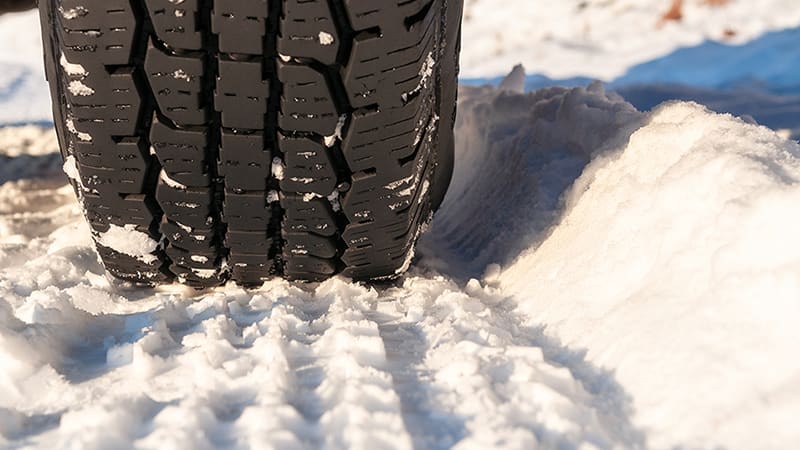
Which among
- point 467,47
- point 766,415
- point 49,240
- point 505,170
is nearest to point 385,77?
point 766,415

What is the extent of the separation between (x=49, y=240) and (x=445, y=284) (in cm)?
77

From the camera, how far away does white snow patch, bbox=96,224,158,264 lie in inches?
39.4

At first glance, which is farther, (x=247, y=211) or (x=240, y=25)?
(x=247, y=211)

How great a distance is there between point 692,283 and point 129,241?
728 mm

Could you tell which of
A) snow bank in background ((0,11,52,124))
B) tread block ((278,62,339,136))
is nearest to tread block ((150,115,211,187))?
tread block ((278,62,339,136))

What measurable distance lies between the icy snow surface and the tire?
0.07 m

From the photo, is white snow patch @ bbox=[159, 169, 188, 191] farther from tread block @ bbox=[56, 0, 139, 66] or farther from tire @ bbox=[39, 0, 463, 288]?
tread block @ bbox=[56, 0, 139, 66]

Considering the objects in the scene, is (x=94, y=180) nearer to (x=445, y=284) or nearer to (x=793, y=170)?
(x=445, y=284)

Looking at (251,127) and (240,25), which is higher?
(240,25)

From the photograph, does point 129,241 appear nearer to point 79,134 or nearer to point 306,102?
point 79,134

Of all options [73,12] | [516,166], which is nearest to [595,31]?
[516,166]

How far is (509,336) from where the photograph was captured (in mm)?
863

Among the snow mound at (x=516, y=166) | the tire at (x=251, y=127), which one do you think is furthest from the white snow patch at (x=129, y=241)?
the snow mound at (x=516, y=166)

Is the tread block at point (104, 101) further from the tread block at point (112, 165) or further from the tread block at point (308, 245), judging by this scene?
the tread block at point (308, 245)
